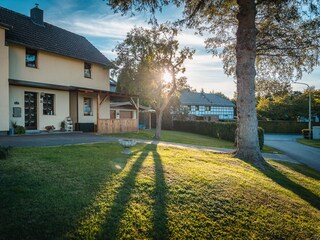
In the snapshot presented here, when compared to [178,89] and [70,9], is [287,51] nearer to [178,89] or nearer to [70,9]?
[178,89]

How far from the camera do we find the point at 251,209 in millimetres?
4320

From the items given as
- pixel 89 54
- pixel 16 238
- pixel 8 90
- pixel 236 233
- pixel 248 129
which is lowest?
pixel 236 233

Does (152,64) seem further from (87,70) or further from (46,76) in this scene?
(46,76)

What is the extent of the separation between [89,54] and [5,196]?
1825 centimetres

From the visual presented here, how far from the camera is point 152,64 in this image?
19250 mm

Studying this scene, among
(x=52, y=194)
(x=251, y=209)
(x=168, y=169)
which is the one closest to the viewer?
(x=52, y=194)

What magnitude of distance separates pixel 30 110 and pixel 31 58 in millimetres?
3740

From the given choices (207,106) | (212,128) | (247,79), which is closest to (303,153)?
(247,79)

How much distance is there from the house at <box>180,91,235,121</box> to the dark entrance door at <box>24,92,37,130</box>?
3680 centimetres

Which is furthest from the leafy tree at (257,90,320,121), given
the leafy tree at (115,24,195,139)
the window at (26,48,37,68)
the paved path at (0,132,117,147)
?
the window at (26,48,37,68)

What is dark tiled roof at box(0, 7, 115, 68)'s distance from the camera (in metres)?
14.9

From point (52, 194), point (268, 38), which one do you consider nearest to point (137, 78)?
point (268, 38)

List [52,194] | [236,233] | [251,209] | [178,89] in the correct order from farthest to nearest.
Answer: [178,89], [251,209], [52,194], [236,233]

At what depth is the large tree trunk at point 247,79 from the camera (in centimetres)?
946
